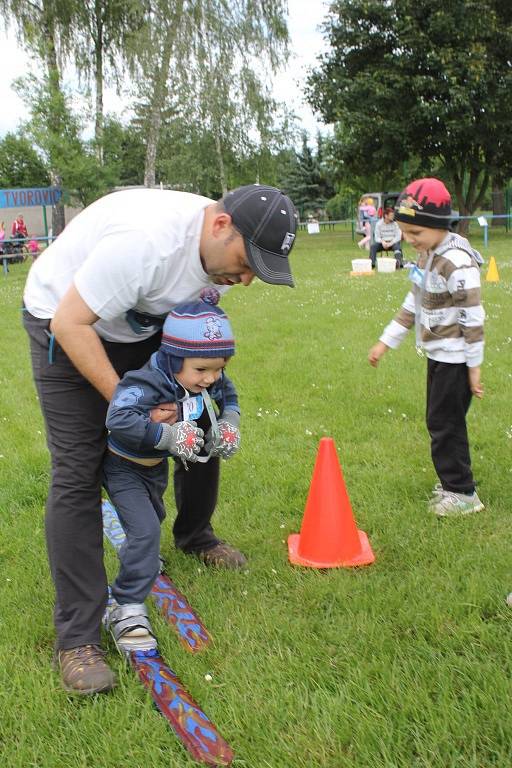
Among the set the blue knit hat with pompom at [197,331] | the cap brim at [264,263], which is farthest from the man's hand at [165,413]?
the cap brim at [264,263]

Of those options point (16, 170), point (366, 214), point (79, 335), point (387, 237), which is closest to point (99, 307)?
point (79, 335)

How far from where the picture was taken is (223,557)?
3502 mm

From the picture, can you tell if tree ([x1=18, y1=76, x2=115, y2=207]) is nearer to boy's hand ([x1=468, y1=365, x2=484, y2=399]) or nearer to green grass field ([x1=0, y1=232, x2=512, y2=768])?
green grass field ([x1=0, y1=232, x2=512, y2=768])

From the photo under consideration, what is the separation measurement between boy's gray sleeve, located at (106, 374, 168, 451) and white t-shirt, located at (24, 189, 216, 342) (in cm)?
27

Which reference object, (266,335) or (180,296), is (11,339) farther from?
(180,296)

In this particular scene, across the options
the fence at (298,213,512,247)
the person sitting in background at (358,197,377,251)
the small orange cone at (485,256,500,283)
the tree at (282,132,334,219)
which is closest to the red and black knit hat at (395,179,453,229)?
the fence at (298,213,512,247)

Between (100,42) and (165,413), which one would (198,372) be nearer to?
(165,413)

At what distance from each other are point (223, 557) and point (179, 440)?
107cm

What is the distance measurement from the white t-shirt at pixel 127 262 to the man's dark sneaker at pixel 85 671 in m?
1.22

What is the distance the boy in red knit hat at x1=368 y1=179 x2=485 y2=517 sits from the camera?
146 inches

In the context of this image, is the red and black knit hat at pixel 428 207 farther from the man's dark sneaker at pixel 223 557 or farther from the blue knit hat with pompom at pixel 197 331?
the man's dark sneaker at pixel 223 557

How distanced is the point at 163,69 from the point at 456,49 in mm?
10906

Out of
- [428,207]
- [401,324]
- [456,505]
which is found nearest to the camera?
[428,207]

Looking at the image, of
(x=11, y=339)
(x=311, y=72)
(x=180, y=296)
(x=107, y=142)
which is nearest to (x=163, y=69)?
(x=107, y=142)
